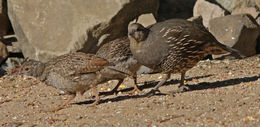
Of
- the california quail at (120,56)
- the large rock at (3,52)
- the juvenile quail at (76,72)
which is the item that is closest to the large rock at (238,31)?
the california quail at (120,56)

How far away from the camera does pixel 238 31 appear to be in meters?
9.38

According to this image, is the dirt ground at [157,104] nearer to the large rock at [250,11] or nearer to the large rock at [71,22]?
the large rock at [71,22]

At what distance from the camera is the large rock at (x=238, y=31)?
9378mm

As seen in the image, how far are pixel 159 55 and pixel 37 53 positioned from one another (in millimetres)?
3701

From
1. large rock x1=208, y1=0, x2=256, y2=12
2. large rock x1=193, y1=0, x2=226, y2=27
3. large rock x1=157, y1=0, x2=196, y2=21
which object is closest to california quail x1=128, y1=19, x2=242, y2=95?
large rock x1=193, y1=0, x2=226, y2=27

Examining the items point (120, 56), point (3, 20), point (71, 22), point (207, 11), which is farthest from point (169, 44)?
point (3, 20)

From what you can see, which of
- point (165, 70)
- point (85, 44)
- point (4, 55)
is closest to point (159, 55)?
point (165, 70)

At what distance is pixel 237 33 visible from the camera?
30.8ft

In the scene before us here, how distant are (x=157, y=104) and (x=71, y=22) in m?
3.67

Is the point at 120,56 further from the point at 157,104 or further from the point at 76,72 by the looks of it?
the point at 157,104

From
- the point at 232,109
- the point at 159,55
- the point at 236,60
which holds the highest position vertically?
the point at 159,55

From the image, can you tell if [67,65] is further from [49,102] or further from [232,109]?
[232,109]

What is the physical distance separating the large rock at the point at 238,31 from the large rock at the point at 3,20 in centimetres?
497

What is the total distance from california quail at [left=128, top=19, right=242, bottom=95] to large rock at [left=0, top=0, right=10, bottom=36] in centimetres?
464
